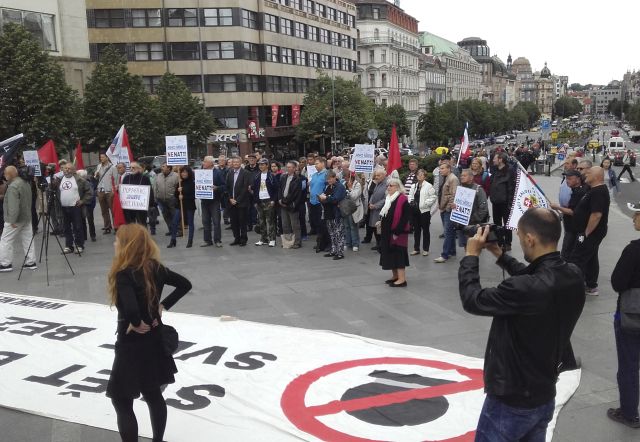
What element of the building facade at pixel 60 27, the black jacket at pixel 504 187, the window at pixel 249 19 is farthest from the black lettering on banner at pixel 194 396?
the window at pixel 249 19

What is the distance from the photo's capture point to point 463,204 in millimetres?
10344

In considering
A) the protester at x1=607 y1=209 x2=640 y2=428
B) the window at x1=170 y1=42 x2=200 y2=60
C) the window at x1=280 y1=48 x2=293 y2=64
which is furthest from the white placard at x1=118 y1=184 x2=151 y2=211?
the window at x1=280 y1=48 x2=293 y2=64

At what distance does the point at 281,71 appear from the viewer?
57.3 m

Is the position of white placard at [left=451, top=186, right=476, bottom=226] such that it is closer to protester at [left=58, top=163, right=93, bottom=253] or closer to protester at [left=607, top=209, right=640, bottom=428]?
protester at [left=607, top=209, right=640, bottom=428]

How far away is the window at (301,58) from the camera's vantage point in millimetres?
60294

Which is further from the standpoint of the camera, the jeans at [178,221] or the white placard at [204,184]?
the jeans at [178,221]

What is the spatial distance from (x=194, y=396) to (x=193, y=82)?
4922 cm

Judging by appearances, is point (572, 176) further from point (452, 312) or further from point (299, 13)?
point (299, 13)

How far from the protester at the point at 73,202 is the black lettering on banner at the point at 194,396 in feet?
25.4

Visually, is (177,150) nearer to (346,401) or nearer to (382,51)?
(346,401)

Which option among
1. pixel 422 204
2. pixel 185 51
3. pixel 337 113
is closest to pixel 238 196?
pixel 422 204

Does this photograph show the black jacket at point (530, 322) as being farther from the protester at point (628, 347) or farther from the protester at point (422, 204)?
the protester at point (422, 204)

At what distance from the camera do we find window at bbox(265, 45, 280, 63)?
181 feet

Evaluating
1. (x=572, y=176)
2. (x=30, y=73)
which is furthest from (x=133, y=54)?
(x=572, y=176)
